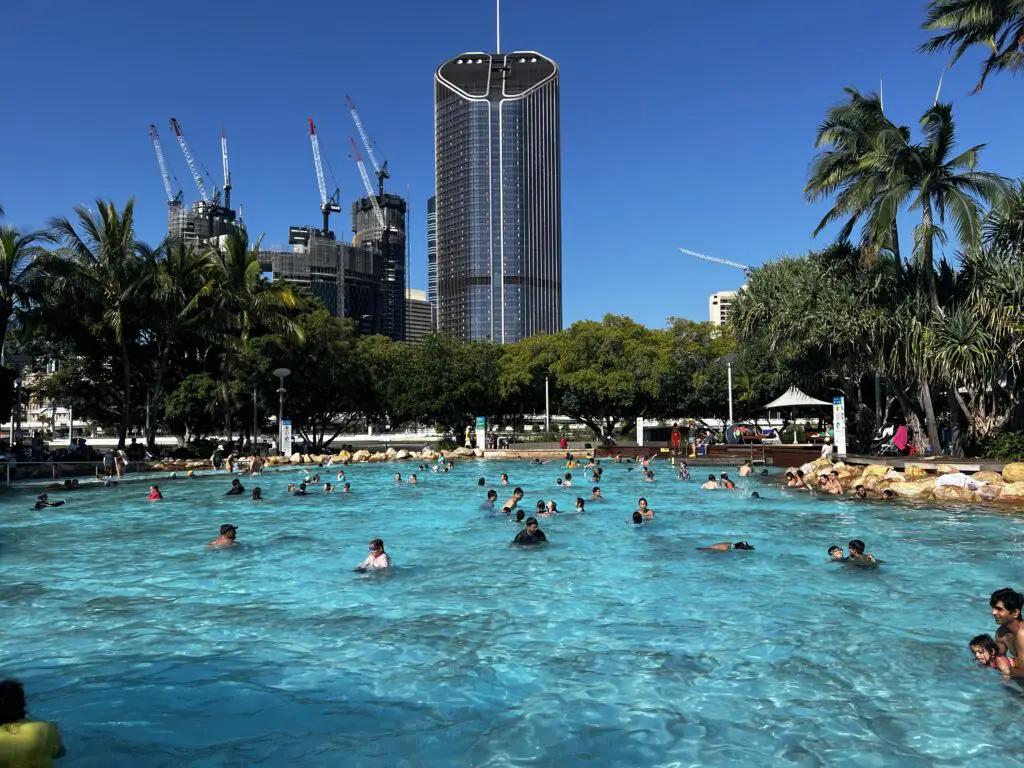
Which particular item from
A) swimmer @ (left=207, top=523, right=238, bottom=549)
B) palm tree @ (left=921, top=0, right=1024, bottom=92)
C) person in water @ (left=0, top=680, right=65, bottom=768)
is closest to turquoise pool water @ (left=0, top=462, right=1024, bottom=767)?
swimmer @ (left=207, top=523, right=238, bottom=549)

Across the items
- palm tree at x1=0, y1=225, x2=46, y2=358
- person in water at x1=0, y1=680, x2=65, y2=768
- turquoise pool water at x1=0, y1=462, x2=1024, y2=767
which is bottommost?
turquoise pool water at x1=0, y1=462, x2=1024, y2=767

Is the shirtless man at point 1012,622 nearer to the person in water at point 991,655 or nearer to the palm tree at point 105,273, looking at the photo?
the person in water at point 991,655

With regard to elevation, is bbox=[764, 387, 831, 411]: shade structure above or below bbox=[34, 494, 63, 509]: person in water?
above

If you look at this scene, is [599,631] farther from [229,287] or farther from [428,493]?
[229,287]

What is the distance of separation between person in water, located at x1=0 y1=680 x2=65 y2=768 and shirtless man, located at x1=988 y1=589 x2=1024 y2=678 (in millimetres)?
8984

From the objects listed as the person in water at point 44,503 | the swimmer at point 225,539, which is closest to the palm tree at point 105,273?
the person in water at point 44,503

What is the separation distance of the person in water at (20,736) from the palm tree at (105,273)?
3320cm

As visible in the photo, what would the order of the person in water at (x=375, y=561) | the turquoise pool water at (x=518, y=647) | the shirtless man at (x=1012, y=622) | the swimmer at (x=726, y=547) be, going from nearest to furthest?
the turquoise pool water at (x=518, y=647), the shirtless man at (x=1012, y=622), the person in water at (x=375, y=561), the swimmer at (x=726, y=547)

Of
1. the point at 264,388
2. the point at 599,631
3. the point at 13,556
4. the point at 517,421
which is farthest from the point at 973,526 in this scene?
the point at 517,421

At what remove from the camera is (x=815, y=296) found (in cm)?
3145

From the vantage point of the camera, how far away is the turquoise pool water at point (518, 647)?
701 centimetres

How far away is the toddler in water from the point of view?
26.6ft

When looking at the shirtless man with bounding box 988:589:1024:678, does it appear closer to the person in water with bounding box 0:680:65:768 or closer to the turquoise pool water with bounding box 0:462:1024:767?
the turquoise pool water with bounding box 0:462:1024:767

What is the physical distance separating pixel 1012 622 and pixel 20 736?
936 cm
